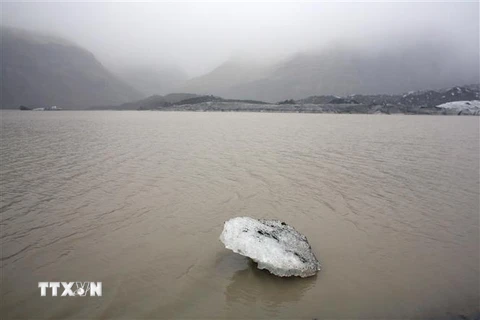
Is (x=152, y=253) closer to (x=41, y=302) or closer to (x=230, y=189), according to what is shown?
(x=41, y=302)

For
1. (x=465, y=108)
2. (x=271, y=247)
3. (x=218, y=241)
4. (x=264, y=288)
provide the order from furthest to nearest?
(x=465, y=108) < (x=218, y=241) < (x=271, y=247) < (x=264, y=288)

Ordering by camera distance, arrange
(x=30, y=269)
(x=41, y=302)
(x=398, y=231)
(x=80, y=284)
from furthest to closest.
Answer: (x=398, y=231), (x=30, y=269), (x=80, y=284), (x=41, y=302)

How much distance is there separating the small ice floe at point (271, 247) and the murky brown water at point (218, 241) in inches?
11.3

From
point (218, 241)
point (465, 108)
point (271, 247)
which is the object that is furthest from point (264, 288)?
point (465, 108)

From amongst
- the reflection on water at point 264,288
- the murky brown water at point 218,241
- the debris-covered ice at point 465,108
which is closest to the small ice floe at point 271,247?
the reflection on water at point 264,288

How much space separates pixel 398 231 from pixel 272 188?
5.73m

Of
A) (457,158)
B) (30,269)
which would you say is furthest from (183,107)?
(30,269)

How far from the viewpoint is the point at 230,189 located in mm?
13188

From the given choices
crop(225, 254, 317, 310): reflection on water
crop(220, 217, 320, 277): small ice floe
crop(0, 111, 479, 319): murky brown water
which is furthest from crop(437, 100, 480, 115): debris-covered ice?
crop(225, 254, 317, 310): reflection on water

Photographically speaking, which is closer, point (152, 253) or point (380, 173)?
point (152, 253)

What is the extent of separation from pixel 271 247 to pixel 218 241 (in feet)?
6.48

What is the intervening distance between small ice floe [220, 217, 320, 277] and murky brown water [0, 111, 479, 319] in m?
0.29

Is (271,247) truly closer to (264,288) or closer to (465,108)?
(264,288)

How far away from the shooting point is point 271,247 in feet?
22.9
